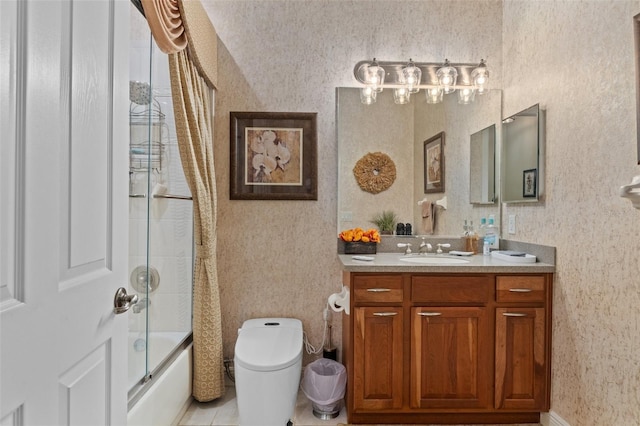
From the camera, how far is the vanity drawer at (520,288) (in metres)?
2.08

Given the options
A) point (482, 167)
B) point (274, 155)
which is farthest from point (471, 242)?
point (274, 155)

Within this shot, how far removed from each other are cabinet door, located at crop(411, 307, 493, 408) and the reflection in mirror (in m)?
0.90

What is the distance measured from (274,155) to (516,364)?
1964mm

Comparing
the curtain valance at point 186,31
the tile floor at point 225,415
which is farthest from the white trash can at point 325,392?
the curtain valance at point 186,31

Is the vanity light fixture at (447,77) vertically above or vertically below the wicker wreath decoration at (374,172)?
above

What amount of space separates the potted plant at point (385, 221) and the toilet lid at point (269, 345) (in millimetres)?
861

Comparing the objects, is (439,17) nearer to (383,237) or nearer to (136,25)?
(383,237)

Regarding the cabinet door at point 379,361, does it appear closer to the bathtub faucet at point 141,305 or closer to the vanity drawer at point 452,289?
the vanity drawer at point 452,289

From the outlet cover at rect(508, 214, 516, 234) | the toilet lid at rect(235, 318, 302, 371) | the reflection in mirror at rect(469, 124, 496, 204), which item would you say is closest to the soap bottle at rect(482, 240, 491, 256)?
the outlet cover at rect(508, 214, 516, 234)

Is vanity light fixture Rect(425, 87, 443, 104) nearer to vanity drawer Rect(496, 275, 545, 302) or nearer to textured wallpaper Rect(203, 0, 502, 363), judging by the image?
textured wallpaper Rect(203, 0, 502, 363)

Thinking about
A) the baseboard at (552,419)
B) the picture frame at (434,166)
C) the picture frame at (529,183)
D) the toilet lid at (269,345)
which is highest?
the picture frame at (434,166)

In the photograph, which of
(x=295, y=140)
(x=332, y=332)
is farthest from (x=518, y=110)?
(x=332, y=332)

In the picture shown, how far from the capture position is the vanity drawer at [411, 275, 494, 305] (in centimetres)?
207

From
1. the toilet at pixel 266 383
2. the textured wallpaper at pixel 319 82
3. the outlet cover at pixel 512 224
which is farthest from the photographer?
the outlet cover at pixel 512 224
